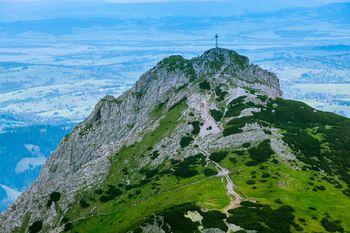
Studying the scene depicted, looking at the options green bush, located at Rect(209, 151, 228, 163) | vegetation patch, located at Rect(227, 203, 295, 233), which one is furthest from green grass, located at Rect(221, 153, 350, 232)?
green bush, located at Rect(209, 151, 228, 163)

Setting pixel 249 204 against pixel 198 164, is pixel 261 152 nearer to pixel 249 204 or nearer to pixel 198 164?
Result: pixel 198 164

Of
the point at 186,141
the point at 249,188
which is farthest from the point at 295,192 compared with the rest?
the point at 186,141

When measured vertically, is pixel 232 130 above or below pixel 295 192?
above

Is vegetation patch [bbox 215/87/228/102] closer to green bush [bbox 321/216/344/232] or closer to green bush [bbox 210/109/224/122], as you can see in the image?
green bush [bbox 210/109/224/122]

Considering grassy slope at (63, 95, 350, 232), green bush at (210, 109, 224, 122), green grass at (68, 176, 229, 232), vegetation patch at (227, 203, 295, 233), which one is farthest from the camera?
green bush at (210, 109, 224, 122)

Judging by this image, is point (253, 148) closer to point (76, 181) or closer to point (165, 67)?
point (76, 181)

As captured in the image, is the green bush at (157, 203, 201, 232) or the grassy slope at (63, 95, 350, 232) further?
the grassy slope at (63, 95, 350, 232)

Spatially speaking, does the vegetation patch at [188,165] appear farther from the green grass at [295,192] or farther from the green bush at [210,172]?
the green grass at [295,192]
